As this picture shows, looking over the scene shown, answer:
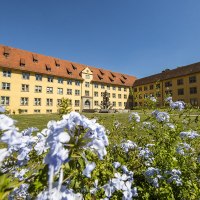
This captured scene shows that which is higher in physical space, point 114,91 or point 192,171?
point 114,91

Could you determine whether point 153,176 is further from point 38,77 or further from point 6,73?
point 38,77

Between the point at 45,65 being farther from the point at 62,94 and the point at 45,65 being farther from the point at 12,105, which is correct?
the point at 12,105

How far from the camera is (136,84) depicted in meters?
51.3

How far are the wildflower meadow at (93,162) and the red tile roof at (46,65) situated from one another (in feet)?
107

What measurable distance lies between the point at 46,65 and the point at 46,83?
150 inches

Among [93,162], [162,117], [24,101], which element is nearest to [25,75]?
[24,101]

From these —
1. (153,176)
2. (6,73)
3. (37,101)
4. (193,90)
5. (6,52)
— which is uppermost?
(6,52)

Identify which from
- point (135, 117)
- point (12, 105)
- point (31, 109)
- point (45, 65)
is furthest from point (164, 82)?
point (135, 117)

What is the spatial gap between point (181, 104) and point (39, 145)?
3112 mm

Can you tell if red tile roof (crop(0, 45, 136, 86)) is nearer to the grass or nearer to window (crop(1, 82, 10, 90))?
window (crop(1, 82, 10, 90))

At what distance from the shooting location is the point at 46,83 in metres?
36.0

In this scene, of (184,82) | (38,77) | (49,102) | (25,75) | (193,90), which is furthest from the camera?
(184,82)

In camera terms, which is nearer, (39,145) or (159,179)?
(39,145)

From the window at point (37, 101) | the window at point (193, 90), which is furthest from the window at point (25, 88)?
the window at point (193, 90)
